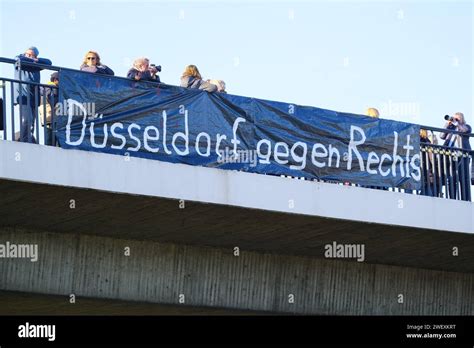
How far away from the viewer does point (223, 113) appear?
1730 cm

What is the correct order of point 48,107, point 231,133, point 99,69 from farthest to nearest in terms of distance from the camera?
1. point 231,133
2. point 99,69
3. point 48,107

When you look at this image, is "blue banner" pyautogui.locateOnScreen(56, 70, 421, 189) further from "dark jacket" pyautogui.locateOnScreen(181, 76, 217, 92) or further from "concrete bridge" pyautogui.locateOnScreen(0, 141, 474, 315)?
"concrete bridge" pyautogui.locateOnScreen(0, 141, 474, 315)

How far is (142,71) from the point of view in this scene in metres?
17.0

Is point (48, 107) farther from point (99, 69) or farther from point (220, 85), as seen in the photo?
point (220, 85)

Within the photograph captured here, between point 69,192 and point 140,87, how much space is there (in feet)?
6.95

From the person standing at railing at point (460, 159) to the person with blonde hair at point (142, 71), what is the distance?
5.32 metres

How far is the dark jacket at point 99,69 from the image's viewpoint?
16656 millimetres

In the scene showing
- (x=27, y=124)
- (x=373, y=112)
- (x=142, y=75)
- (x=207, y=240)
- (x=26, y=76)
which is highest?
(x=373, y=112)

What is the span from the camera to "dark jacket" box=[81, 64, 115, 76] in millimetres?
16656

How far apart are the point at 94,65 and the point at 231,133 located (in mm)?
2238

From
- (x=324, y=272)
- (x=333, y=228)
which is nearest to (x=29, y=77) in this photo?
(x=333, y=228)

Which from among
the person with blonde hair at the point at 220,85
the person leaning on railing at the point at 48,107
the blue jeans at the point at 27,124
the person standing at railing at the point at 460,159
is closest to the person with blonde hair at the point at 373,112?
the person standing at railing at the point at 460,159

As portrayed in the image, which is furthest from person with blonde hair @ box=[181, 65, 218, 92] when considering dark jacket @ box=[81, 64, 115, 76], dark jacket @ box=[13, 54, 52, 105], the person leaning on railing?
dark jacket @ box=[13, 54, 52, 105]

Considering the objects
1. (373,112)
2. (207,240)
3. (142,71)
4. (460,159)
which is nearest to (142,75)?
(142,71)
